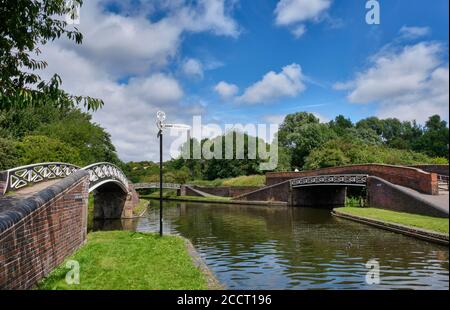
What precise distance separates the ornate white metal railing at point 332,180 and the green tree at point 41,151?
2238 cm

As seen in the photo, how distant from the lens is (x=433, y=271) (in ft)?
32.7

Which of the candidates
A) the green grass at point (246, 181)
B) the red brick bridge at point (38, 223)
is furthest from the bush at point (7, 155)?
the green grass at point (246, 181)

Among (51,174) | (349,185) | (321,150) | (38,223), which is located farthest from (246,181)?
(38,223)

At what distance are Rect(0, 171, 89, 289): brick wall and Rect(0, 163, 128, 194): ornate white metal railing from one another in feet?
9.82

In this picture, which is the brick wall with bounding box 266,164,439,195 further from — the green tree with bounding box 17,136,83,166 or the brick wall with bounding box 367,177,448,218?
the green tree with bounding box 17,136,83,166

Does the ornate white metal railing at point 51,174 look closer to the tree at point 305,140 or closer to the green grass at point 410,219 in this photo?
the green grass at point 410,219

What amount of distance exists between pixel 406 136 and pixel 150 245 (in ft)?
239

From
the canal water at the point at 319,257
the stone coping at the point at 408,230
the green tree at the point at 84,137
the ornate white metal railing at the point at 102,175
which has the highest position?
the green tree at the point at 84,137

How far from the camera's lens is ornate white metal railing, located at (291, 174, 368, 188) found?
31545mm

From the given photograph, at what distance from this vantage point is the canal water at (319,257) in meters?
9.67

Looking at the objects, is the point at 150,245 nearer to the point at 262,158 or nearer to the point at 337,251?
the point at 337,251

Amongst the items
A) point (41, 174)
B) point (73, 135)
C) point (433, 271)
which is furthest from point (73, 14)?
point (73, 135)

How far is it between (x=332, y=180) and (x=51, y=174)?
922 inches

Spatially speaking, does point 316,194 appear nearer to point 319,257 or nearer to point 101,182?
point 101,182
